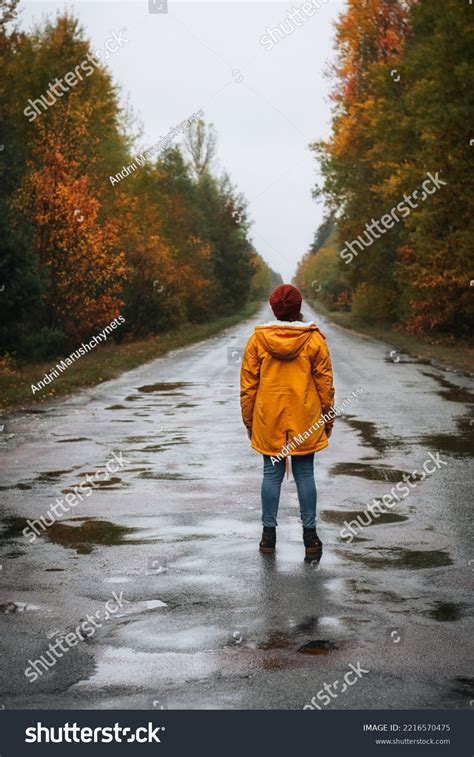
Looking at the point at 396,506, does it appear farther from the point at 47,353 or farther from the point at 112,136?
the point at 112,136

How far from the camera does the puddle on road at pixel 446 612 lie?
6.12m

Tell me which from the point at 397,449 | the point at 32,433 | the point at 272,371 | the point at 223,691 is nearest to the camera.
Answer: the point at 223,691

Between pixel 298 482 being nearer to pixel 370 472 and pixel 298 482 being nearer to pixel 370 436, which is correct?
pixel 370 472

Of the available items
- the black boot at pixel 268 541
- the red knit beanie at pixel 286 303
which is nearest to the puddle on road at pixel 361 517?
the black boot at pixel 268 541

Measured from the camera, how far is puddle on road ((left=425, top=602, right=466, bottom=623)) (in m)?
6.12

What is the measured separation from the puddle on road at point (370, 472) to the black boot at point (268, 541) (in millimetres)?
3315

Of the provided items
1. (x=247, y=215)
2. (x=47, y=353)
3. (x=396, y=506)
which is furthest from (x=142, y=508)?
(x=247, y=215)

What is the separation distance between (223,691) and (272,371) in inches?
134

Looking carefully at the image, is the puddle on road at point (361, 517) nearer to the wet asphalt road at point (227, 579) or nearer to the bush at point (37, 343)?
the wet asphalt road at point (227, 579)

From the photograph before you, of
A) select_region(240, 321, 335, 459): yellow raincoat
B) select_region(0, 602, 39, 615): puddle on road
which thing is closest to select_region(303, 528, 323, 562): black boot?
select_region(240, 321, 335, 459): yellow raincoat

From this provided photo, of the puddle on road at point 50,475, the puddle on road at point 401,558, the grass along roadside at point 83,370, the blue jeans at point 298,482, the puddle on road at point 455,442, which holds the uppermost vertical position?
the grass along roadside at point 83,370

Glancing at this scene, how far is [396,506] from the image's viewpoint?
967cm

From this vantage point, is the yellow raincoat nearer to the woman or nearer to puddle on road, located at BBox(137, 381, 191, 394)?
the woman

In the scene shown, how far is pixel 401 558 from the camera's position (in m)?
7.68
